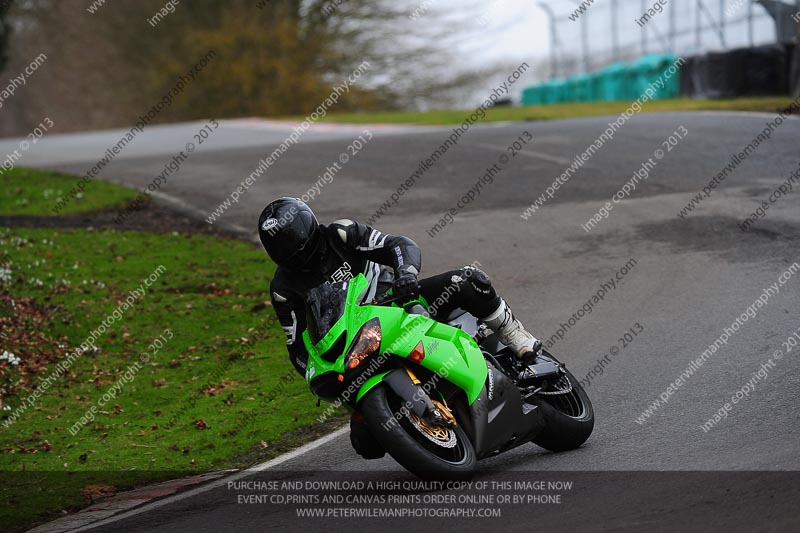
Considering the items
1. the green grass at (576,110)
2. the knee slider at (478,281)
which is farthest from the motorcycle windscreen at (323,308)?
the green grass at (576,110)

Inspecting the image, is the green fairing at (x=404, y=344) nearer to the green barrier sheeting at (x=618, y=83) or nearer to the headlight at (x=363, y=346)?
the headlight at (x=363, y=346)

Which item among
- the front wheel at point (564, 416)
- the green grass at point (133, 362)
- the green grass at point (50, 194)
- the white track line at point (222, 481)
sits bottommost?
the green grass at point (50, 194)

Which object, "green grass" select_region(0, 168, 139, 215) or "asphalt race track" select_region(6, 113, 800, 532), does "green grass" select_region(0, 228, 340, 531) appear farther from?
"green grass" select_region(0, 168, 139, 215)

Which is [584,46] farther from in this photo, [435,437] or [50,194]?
[435,437]

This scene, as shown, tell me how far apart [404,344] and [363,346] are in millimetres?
270

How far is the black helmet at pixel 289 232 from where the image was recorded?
6.57 meters

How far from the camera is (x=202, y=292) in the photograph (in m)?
13.5

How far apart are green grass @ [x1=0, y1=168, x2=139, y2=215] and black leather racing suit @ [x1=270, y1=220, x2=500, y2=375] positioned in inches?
486

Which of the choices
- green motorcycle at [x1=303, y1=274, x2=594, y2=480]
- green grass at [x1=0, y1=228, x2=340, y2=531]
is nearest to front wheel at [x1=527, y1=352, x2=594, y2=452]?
green motorcycle at [x1=303, y1=274, x2=594, y2=480]

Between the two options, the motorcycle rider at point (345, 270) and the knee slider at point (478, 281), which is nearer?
A: the motorcycle rider at point (345, 270)

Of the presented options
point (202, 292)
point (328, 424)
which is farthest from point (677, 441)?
point (202, 292)

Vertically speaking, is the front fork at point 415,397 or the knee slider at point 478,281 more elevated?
the knee slider at point 478,281

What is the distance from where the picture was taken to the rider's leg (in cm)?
676

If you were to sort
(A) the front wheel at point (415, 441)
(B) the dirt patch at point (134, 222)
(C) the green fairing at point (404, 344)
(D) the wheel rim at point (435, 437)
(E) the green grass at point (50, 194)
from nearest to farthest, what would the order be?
1. (A) the front wheel at point (415, 441)
2. (D) the wheel rim at point (435, 437)
3. (C) the green fairing at point (404, 344)
4. (B) the dirt patch at point (134, 222)
5. (E) the green grass at point (50, 194)
